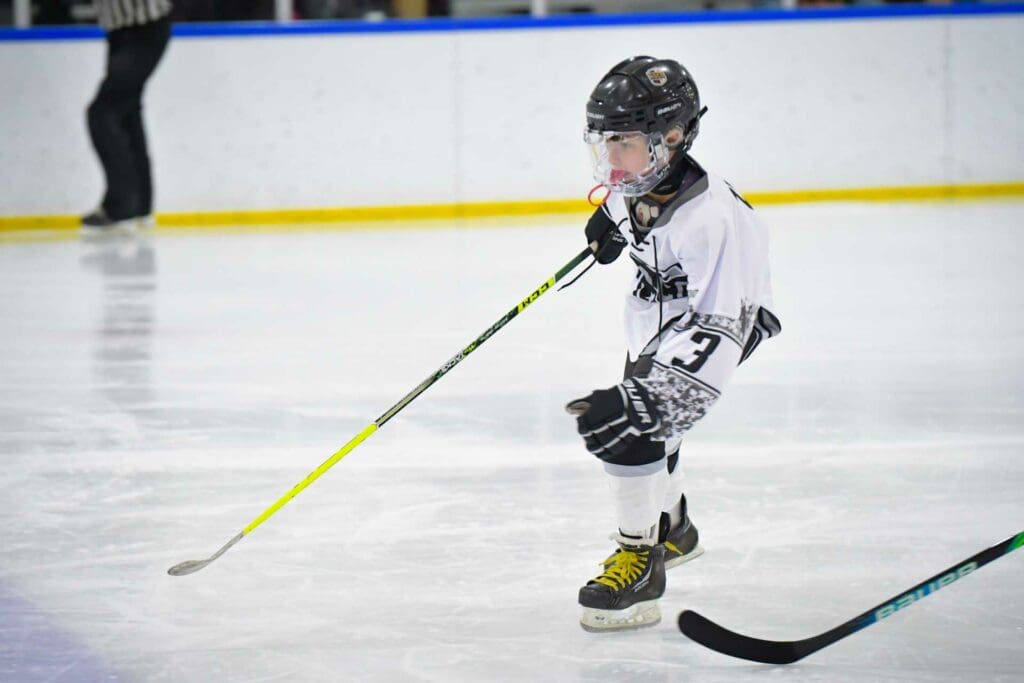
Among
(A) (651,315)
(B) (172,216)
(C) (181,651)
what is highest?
(A) (651,315)

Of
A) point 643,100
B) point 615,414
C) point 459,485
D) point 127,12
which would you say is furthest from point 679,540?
point 127,12

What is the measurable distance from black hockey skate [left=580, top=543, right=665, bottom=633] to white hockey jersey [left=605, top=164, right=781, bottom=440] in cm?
22

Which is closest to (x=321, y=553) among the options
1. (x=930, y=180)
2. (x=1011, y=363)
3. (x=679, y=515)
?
(x=679, y=515)

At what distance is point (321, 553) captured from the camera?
2.64 m

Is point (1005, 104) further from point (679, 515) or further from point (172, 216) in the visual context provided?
point (679, 515)

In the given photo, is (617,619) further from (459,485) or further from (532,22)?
(532,22)

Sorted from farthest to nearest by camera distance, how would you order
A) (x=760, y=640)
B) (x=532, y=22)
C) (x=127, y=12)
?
(x=532, y=22)
(x=127, y=12)
(x=760, y=640)

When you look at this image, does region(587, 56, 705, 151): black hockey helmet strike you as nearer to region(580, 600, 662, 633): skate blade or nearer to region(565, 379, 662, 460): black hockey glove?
region(565, 379, 662, 460): black hockey glove

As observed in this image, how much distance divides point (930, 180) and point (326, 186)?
3.53 m

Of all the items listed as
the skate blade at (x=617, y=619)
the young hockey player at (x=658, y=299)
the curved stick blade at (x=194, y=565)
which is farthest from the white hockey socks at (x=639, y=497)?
the curved stick blade at (x=194, y=565)

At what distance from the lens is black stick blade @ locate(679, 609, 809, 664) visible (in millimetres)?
2061

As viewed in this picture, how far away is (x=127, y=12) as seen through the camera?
7.53m

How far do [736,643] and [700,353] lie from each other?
394 mm

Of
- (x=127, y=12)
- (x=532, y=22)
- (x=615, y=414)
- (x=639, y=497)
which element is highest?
(x=127, y=12)
